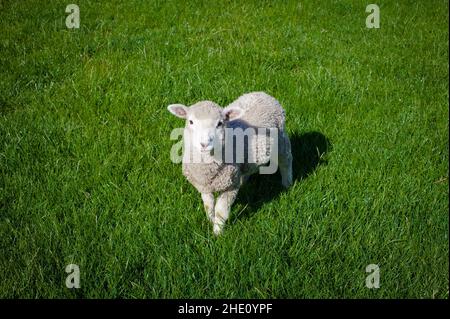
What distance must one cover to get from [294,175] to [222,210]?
3.17ft

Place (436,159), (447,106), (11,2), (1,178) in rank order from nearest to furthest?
(1,178) → (436,159) → (447,106) → (11,2)

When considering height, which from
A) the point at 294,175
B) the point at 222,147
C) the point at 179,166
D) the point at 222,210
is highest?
the point at 222,147

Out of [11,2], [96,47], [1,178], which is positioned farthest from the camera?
[11,2]

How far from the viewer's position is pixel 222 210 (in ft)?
10.2

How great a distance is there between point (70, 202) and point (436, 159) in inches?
118

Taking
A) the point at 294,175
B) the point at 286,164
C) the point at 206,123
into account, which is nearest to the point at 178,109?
the point at 206,123

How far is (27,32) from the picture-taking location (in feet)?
18.9

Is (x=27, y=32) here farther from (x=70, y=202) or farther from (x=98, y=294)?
(x=98, y=294)

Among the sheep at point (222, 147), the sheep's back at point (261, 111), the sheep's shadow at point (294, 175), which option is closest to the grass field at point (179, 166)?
the sheep's shadow at point (294, 175)

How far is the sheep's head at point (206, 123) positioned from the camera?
8.84 feet

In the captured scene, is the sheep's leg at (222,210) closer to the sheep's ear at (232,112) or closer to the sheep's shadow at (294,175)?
the sheep's shadow at (294,175)

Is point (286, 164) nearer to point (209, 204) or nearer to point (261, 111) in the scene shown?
point (261, 111)

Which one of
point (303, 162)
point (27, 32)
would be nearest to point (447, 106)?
point (303, 162)

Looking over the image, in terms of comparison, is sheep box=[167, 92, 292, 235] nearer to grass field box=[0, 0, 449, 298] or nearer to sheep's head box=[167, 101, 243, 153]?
sheep's head box=[167, 101, 243, 153]
